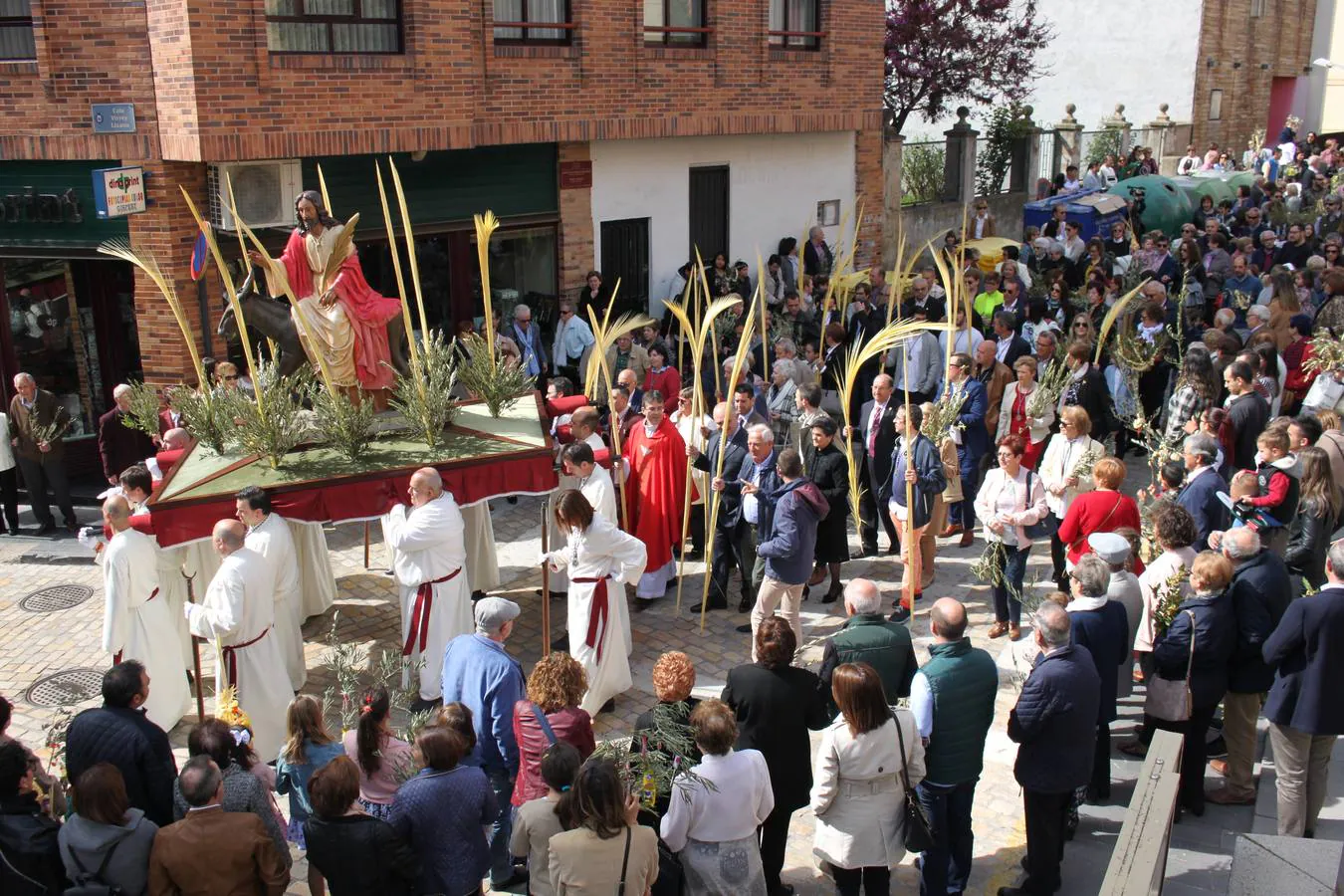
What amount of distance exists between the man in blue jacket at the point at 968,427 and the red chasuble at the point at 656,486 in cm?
227

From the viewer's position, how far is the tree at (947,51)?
23500mm

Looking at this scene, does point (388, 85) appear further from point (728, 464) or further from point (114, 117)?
point (728, 464)

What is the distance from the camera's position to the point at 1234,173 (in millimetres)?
27406

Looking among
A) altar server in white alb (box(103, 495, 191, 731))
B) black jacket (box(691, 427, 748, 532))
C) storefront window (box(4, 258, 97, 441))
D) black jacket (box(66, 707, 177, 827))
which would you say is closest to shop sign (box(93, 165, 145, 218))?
storefront window (box(4, 258, 97, 441))

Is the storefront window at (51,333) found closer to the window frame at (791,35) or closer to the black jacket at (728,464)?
the black jacket at (728,464)

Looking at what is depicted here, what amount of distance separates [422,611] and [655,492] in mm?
2318

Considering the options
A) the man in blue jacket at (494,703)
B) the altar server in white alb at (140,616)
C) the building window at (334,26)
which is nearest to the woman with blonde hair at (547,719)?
the man in blue jacket at (494,703)

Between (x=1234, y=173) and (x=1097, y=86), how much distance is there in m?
9.53

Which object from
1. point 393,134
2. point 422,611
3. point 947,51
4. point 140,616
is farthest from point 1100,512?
point 947,51

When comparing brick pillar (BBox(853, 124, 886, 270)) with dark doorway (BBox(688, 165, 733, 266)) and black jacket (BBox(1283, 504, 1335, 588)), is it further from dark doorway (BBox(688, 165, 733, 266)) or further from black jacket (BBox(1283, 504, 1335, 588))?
black jacket (BBox(1283, 504, 1335, 588))

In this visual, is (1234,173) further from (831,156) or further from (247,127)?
(247,127)

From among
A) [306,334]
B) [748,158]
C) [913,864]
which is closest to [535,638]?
[306,334]

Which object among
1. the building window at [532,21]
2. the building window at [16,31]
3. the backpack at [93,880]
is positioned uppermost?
the building window at [532,21]

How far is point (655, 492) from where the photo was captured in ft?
31.7
